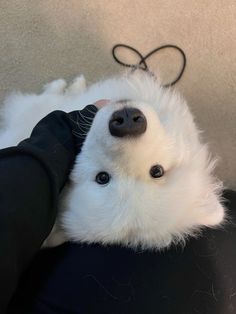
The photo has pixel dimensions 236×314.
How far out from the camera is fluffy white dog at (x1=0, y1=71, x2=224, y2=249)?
1.20m

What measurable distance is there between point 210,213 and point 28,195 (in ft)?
1.86

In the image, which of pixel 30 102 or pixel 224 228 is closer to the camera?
pixel 224 228

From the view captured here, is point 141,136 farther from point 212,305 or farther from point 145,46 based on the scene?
point 145,46

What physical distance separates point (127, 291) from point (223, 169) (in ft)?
2.97

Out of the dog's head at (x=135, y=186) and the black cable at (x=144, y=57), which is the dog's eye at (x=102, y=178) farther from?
the black cable at (x=144, y=57)

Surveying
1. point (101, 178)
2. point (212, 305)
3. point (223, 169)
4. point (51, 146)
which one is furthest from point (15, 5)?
point (212, 305)

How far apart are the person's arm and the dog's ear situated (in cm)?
44

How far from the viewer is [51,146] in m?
1.29

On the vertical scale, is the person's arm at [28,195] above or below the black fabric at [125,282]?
above

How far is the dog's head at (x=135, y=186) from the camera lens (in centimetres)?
120

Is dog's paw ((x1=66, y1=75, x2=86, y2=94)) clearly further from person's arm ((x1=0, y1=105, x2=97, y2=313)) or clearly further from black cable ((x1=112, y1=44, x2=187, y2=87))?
person's arm ((x1=0, y1=105, x2=97, y2=313))

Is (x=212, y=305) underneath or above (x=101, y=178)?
underneath

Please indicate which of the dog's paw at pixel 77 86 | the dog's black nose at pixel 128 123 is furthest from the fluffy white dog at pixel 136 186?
the dog's paw at pixel 77 86

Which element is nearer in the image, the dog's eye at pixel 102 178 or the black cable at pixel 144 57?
the dog's eye at pixel 102 178
